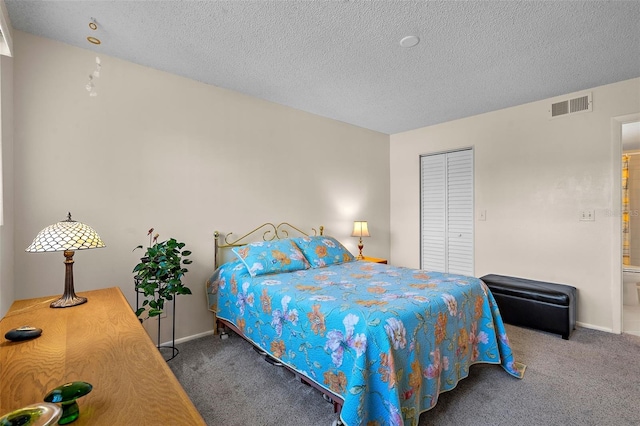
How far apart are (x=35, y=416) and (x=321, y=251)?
2.62 meters

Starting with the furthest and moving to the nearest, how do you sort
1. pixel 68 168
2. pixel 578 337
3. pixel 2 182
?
pixel 578 337 < pixel 68 168 < pixel 2 182

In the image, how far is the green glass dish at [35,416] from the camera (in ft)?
2.12

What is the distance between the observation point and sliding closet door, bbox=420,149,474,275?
418 centimetres

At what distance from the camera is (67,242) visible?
5.35 ft

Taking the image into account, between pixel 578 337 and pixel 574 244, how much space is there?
3.19 ft

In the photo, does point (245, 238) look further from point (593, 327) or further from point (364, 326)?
point (593, 327)

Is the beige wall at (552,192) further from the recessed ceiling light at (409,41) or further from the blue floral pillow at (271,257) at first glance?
the blue floral pillow at (271,257)

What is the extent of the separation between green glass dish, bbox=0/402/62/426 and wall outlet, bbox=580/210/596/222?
4.30 metres

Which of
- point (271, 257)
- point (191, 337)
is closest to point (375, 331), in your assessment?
point (271, 257)

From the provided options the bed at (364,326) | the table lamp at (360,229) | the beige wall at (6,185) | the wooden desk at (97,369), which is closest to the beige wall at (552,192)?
the table lamp at (360,229)

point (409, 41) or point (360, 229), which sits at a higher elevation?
point (409, 41)

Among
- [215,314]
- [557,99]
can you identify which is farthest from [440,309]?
[557,99]

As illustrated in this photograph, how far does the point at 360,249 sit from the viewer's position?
4320 millimetres

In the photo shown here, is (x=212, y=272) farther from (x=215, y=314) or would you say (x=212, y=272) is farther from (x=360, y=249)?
(x=360, y=249)
